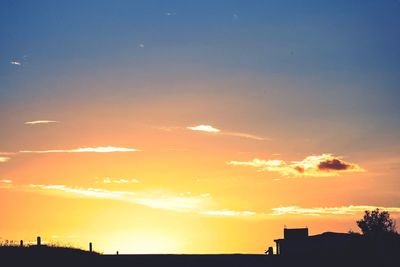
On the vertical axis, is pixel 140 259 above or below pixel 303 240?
below

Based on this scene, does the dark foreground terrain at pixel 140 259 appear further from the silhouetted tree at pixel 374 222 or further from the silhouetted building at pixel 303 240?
the silhouetted tree at pixel 374 222

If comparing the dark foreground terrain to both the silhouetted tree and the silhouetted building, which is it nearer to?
the silhouetted building

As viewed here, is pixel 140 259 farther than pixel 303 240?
No

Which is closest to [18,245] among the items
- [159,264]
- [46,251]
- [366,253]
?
[46,251]

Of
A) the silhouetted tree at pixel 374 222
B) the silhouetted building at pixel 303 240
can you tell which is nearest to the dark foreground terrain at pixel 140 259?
the silhouetted building at pixel 303 240

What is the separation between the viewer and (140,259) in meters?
41.7

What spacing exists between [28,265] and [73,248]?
20.0 ft

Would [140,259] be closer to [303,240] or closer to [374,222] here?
[303,240]

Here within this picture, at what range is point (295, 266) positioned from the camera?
44375 millimetres

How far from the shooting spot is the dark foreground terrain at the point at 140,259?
39256mm

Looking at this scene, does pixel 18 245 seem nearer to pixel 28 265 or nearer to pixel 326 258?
pixel 28 265

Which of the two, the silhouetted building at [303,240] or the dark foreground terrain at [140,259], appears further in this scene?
the silhouetted building at [303,240]

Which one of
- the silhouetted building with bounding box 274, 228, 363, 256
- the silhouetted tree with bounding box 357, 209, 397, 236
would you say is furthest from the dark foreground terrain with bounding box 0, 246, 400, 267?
the silhouetted tree with bounding box 357, 209, 397, 236

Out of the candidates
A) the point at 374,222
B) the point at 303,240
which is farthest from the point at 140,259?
the point at 374,222
